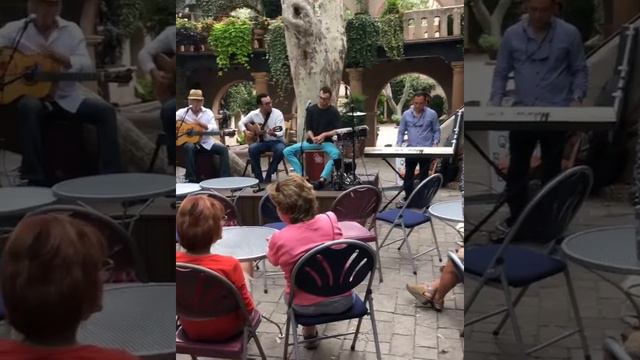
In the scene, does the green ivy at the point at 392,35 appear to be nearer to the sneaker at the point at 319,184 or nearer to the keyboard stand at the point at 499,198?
the sneaker at the point at 319,184

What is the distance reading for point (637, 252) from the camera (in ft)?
3.18

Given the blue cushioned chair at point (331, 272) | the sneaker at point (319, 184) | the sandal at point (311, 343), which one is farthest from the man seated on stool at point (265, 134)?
the blue cushioned chair at point (331, 272)

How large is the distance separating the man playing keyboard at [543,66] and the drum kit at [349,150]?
4205 mm

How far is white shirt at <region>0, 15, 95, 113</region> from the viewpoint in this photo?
2.73 feet

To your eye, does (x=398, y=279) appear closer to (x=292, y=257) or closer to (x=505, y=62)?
(x=292, y=257)

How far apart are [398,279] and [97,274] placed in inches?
131

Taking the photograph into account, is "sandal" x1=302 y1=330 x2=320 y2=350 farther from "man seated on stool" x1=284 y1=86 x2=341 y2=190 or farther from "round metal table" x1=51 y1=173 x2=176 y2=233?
"man seated on stool" x1=284 y1=86 x2=341 y2=190

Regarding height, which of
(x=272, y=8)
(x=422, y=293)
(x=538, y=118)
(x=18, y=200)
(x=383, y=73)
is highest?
(x=272, y=8)

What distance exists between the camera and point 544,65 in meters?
0.90

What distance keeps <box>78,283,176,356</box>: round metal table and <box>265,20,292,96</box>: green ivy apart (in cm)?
487

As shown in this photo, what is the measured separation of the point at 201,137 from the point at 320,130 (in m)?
3.34

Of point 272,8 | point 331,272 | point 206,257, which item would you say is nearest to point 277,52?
point 272,8

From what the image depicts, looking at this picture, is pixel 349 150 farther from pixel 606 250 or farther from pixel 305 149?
pixel 606 250

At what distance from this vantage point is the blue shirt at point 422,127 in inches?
189
